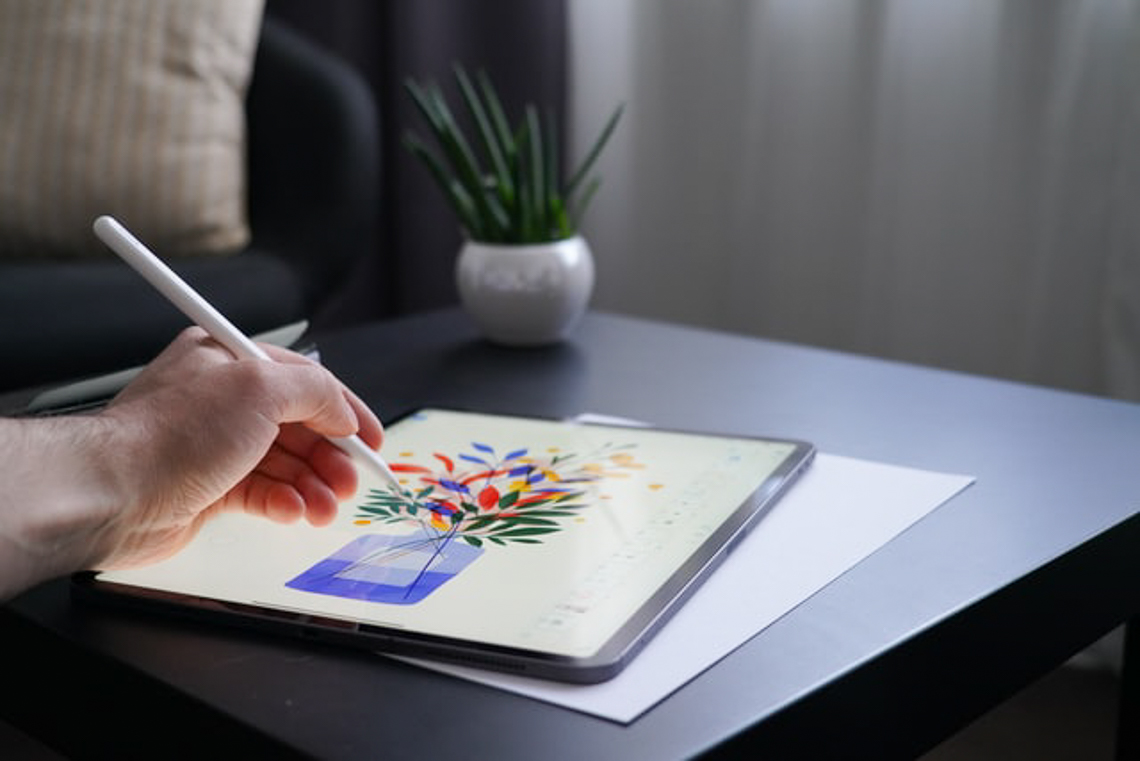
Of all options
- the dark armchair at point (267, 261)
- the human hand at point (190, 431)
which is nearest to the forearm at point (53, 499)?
the human hand at point (190, 431)

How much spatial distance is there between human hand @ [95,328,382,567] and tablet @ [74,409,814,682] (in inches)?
1.1

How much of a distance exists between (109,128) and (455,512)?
49.6 inches

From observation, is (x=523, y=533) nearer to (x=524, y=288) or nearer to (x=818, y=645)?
(x=818, y=645)

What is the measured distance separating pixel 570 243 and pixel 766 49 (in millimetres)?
908

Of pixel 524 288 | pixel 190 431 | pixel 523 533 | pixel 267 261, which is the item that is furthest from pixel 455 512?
pixel 267 261

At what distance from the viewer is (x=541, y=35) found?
7.63 ft

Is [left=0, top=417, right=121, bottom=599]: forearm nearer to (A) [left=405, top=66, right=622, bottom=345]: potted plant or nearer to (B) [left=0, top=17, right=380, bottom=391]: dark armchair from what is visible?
(A) [left=405, top=66, right=622, bottom=345]: potted plant

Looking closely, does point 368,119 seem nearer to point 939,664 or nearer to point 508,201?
point 508,201

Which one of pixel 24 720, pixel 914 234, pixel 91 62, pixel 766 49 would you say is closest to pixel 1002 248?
pixel 914 234

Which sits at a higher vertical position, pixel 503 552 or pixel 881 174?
pixel 881 174

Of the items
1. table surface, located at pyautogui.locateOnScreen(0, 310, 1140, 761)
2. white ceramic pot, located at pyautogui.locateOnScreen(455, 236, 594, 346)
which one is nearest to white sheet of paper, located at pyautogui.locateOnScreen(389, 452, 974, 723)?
table surface, located at pyautogui.locateOnScreen(0, 310, 1140, 761)

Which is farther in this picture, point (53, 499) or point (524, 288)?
point (524, 288)

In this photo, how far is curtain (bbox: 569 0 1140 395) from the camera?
177cm

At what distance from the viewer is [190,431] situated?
2.33ft
